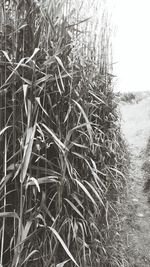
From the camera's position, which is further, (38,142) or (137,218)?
(137,218)

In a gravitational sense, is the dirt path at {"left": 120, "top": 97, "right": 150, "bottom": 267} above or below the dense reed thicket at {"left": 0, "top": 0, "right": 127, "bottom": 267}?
below

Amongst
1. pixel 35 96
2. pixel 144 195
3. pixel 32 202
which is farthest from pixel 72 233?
pixel 144 195

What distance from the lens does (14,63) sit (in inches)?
41.8

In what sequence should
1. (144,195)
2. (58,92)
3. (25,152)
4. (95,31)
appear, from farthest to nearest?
(144,195), (95,31), (58,92), (25,152)

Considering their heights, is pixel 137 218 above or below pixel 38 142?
below

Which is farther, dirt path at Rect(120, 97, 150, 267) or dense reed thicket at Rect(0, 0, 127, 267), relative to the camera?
dirt path at Rect(120, 97, 150, 267)

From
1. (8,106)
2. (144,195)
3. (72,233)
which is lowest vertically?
(144,195)

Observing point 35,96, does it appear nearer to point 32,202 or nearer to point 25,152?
point 25,152

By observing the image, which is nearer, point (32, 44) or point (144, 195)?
point (32, 44)

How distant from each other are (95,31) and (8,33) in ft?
3.52

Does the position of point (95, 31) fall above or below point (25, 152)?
above

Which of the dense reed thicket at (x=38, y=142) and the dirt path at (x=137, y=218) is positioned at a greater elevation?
the dense reed thicket at (x=38, y=142)

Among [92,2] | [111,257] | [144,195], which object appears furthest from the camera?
[144,195]

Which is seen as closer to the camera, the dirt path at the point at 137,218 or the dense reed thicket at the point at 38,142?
the dense reed thicket at the point at 38,142
